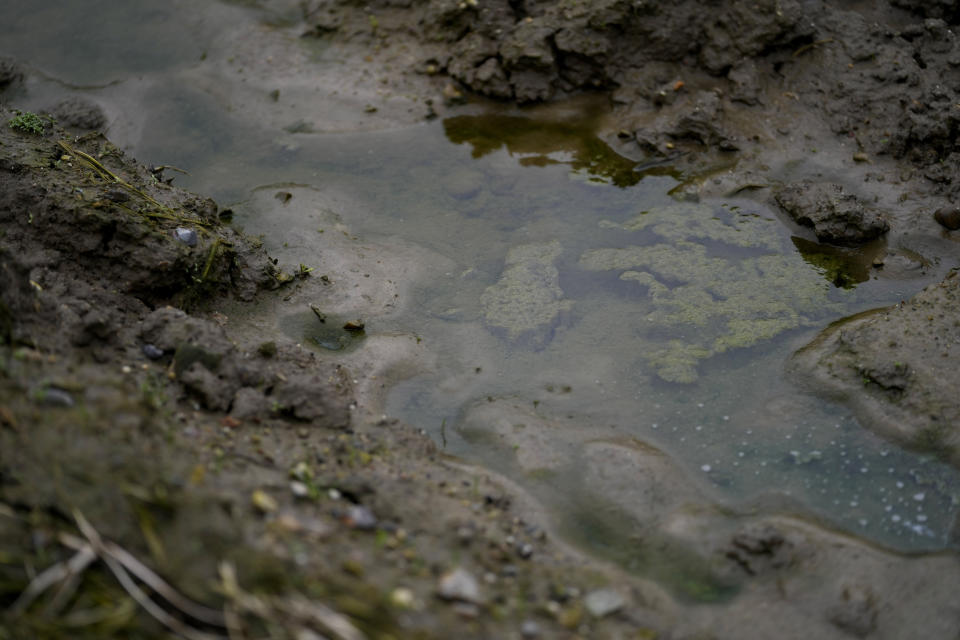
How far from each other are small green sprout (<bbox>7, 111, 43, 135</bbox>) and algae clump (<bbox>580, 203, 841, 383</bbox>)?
378 centimetres

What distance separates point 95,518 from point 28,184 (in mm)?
2747

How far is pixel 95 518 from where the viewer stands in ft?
9.59

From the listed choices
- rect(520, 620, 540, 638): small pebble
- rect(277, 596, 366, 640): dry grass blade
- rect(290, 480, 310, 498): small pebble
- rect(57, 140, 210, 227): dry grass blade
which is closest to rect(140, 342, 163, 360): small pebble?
rect(57, 140, 210, 227): dry grass blade

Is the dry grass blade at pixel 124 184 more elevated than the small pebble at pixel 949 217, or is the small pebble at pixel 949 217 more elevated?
the dry grass blade at pixel 124 184

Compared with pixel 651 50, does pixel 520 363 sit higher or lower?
lower

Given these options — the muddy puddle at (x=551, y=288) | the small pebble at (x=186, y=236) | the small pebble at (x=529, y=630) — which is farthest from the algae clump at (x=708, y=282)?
the small pebble at (x=186, y=236)

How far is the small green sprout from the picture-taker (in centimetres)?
516

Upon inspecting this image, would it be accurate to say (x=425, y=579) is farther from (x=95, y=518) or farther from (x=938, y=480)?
(x=938, y=480)

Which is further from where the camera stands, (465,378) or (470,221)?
(470,221)

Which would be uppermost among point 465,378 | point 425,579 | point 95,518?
point 95,518

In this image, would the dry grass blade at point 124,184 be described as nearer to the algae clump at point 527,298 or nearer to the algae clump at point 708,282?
the algae clump at point 527,298

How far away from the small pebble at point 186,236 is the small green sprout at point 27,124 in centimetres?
128

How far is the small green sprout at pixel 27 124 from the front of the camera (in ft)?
16.9

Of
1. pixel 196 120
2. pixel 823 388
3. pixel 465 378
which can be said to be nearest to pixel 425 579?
pixel 465 378
